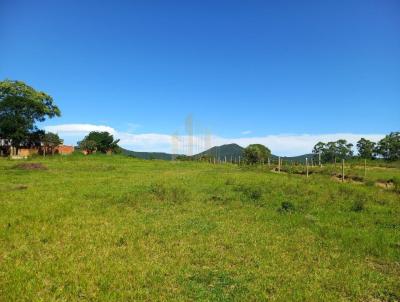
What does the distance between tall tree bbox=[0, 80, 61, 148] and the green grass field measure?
61724 millimetres

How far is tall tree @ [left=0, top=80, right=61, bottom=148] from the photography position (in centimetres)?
7494

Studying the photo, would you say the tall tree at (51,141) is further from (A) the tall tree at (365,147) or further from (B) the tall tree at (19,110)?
(A) the tall tree at (365,147)

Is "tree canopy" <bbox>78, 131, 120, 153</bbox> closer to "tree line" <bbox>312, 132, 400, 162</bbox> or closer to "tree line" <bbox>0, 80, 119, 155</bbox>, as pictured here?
"tree line" <bbox>0, 80, 119, 155</bbox>

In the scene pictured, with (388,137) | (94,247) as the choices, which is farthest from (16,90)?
(388,137)

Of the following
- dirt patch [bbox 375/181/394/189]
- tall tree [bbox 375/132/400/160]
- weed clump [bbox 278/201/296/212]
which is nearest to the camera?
weed clump [bbox 278/201/296/212]

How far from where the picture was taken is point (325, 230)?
13.7 m

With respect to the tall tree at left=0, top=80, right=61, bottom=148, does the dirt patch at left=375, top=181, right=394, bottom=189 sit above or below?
below

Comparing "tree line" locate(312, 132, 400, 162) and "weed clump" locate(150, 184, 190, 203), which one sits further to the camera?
"tree line" locate(312, 132, 400, 162)

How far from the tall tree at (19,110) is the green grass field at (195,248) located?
2430 inches

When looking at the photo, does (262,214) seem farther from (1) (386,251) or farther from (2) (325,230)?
(1) (386,251)

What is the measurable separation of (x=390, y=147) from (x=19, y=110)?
3371 inches

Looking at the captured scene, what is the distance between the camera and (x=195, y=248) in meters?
10.9

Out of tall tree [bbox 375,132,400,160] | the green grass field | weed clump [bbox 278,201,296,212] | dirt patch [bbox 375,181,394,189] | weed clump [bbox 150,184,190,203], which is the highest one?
tall tree [bbox 375,132,400,160]

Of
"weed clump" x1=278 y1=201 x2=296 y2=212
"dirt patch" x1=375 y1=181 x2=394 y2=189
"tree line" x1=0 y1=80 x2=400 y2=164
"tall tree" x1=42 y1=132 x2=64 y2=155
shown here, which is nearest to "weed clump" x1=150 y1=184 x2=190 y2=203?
"weed clump" x1=278 y1=201 x2=296 y2=212
